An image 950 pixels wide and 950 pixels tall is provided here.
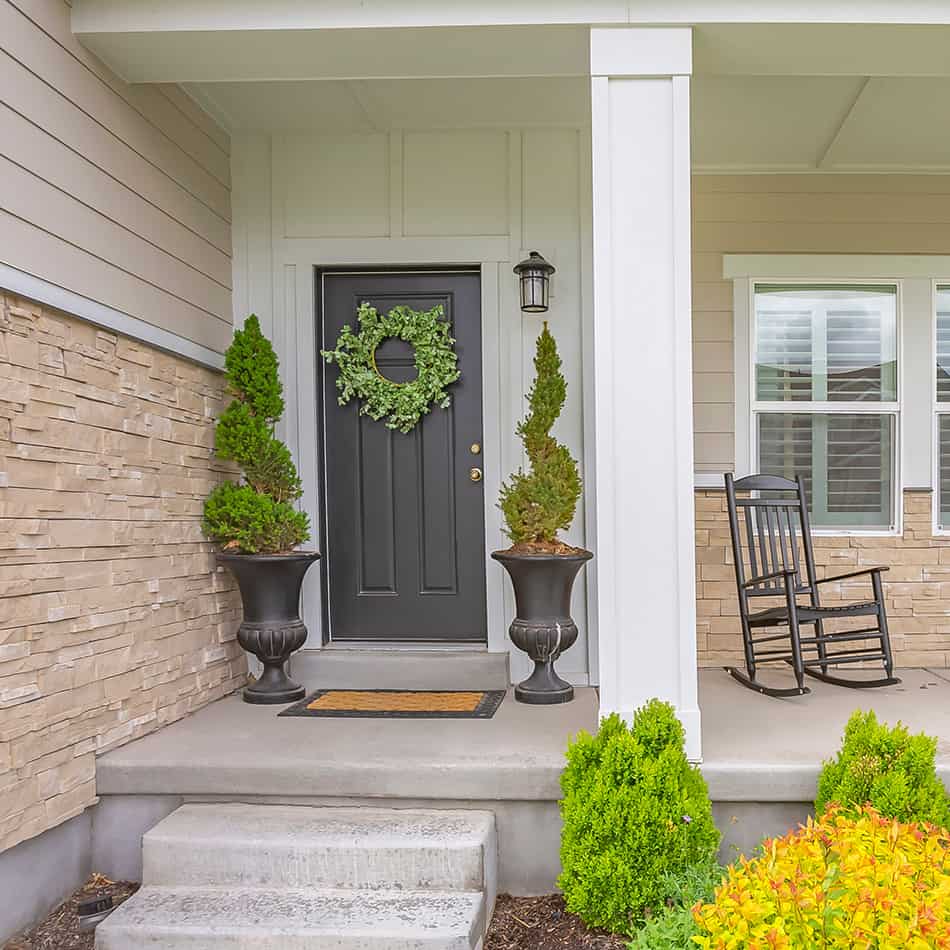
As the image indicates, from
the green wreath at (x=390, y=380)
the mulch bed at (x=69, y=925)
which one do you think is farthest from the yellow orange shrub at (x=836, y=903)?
the green wreath at (x=390, y=380)

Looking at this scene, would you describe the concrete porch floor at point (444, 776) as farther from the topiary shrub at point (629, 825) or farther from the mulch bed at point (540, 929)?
the topiary shrub at point (629, 825)

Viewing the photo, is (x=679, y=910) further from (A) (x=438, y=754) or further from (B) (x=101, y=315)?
(B) (x=101, y=315)

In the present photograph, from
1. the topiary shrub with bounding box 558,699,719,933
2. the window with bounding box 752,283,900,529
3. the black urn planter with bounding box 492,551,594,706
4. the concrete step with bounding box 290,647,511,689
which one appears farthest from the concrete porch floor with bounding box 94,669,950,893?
the window with bounding box 752,283,900,529

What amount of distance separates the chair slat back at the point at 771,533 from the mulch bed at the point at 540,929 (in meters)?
1.79

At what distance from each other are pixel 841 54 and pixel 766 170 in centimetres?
155

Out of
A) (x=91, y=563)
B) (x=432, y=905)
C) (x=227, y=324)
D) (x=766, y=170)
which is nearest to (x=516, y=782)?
(x=432, y=905)

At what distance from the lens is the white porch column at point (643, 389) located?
277 centimetres

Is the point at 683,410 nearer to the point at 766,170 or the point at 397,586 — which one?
the point at 397,586

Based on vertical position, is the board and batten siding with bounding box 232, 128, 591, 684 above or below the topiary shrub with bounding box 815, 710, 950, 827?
above

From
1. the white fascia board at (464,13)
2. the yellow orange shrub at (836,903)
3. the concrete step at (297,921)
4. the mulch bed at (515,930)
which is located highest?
the white fascia board at (464,13)

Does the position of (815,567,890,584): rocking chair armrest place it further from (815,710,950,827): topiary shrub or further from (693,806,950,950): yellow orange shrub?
(693,806,950,950): yellow orange shrub

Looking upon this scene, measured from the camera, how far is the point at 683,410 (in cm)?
277

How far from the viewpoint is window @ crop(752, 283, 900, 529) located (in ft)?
14.5

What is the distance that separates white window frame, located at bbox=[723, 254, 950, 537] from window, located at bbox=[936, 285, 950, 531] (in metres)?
0.05
